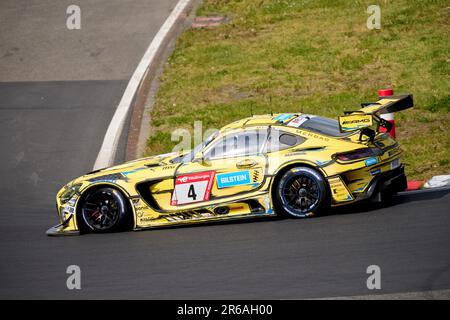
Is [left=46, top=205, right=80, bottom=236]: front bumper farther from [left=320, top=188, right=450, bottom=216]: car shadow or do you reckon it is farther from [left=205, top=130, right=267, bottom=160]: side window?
[left=320, top=188, right=450, bottom=216]: car shadow

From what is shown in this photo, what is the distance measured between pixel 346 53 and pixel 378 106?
27.9 ft

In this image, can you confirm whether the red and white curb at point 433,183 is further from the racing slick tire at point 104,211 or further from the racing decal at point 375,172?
the racing slick tire at point 104,211

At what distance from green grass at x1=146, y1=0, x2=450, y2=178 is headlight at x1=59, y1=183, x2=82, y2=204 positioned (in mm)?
4241

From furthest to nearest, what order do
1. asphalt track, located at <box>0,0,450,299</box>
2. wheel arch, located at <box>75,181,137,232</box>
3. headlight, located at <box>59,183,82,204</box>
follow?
headlight, located at <box>59,183,82,204</box> < wheel arch, located at <box>75,181,137,232</box> < asphalt track, located at <box>0,0,450,299</box>

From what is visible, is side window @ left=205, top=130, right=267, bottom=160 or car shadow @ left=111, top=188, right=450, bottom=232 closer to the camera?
car shadow @ left=111, top=188, right=450, bottom=232

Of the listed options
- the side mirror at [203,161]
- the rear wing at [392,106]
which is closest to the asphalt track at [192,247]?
the side mirror at [203,161]

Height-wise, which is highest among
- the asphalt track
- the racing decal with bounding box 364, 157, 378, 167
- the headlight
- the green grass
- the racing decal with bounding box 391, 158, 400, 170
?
the green grass

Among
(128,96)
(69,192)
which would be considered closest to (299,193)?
(69,192)

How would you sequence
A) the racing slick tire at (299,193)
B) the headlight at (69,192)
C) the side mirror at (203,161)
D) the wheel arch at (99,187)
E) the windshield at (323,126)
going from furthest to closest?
the headlight at (69,192) → the wheel arch at (99,187) → the side mirror at (203,161) → the windshield at (323,126) → the racing slick tire at (299,193)

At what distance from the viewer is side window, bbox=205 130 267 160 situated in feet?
37.6

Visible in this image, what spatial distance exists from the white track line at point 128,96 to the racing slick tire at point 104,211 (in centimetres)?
370

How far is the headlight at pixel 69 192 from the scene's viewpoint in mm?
12078

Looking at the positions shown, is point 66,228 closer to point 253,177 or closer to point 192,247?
point 192,247

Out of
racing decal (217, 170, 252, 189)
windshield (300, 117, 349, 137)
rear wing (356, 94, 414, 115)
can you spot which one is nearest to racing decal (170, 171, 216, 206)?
racing decal (217, 170, 252, 189)
